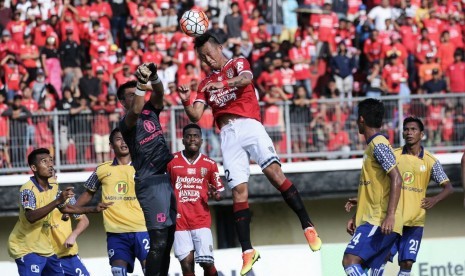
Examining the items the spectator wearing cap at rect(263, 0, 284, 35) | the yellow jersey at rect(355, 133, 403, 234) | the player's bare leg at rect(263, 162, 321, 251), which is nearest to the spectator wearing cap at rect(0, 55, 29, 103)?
the spectator wearing cap at rect(263, 0, 284, 35)

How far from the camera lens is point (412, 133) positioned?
14.5 meters

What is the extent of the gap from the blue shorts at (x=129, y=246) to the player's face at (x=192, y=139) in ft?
4.31

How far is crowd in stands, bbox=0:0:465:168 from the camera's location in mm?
19188

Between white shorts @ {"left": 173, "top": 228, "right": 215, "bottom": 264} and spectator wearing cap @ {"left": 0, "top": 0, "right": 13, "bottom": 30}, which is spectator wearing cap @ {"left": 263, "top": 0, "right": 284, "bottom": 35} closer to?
spectator wearing cap @ {"left": 0, "top": 0, "right": 13, "bottom": 30}

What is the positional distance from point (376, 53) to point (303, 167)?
3.57 m

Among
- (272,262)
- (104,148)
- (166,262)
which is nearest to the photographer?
(166,262)

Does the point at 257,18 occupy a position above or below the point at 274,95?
above

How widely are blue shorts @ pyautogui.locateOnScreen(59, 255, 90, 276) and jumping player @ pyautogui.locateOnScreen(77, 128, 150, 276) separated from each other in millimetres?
546

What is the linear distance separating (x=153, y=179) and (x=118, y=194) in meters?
3.78

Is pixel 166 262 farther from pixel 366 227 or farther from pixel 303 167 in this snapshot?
pixel 303 167

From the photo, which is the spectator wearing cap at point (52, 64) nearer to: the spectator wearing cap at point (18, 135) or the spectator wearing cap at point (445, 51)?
the spectator wearing cap at point (18, 135)

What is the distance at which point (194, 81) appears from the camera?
20141 mm

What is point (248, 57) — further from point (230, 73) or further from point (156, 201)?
point (156, 201)

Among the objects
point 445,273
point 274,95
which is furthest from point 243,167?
point 274,95
